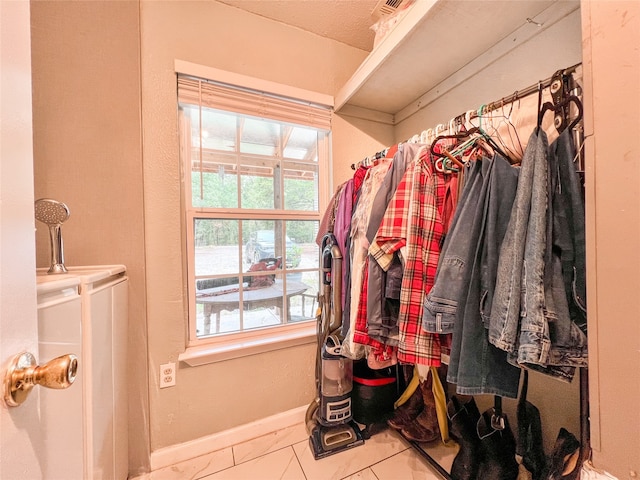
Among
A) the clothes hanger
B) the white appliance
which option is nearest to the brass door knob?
the white appliance

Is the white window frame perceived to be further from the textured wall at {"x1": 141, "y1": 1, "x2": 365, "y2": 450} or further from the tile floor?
the tile floor

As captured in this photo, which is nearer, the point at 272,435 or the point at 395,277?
the point at 395,277

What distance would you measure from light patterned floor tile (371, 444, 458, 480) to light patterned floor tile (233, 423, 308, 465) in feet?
1.51

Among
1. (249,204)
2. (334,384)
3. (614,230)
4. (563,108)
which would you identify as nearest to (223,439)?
(334,384)

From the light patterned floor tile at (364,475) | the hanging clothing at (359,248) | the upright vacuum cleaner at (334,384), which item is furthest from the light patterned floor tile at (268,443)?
the hanging clothing at (359,248)

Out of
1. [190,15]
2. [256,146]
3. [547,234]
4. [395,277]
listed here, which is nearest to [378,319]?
[395,277]

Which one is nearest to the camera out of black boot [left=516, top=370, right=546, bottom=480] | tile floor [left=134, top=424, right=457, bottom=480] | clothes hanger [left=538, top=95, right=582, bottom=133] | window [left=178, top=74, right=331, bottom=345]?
clothes hanger [left=538, top=95, right=582, bottom=133]

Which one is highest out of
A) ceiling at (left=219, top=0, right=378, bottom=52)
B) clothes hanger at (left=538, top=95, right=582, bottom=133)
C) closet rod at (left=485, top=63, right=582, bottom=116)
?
ceiling at (left=219, top=0, right=378, bottom=52)

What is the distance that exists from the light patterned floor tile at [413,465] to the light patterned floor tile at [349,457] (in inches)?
1.4

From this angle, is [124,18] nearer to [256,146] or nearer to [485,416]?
[256,146]

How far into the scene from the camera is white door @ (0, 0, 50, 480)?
0.32m

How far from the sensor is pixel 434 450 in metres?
1.25

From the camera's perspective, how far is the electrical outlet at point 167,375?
124 centimetres

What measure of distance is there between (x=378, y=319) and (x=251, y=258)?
3.06ft
